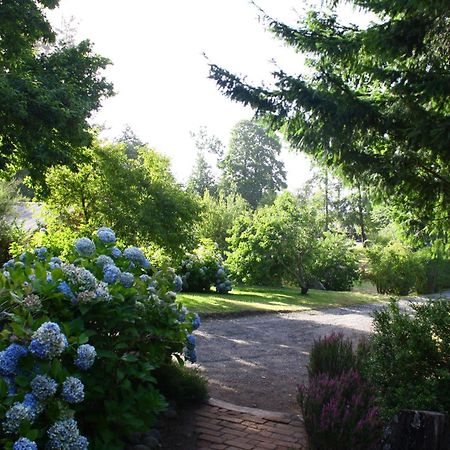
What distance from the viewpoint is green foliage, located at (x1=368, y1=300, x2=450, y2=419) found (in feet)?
11.5

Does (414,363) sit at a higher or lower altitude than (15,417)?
higher

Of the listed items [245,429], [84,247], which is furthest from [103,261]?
[245,429]

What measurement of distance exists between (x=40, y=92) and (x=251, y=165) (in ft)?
174

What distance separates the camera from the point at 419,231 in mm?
9477

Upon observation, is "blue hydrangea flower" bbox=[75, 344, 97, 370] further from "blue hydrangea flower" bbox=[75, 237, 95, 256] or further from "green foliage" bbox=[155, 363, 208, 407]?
"green foliage" bbox=[155, 363, 208, 407]

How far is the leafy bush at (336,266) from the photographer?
22.7m

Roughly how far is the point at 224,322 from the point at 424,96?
247 inches

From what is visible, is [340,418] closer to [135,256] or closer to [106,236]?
[135,256]

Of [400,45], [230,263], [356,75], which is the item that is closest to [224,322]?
[356,75]

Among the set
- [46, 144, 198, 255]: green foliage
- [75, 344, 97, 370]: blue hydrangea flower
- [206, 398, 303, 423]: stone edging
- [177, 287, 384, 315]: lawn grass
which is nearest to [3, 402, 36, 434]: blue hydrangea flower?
[75, 344, 97, 370]: blue hydrangea flower

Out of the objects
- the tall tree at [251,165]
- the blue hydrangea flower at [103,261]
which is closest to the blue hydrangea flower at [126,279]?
the blue hydrangea flower at [103,261]

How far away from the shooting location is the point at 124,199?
37.7 ft

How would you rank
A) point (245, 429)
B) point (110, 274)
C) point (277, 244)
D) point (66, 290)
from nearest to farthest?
1. point (66, 290)
2. point (110, 274)
3. point (245, 429)
4. point (277, 244)

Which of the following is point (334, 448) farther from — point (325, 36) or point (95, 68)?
point (95, 68)
